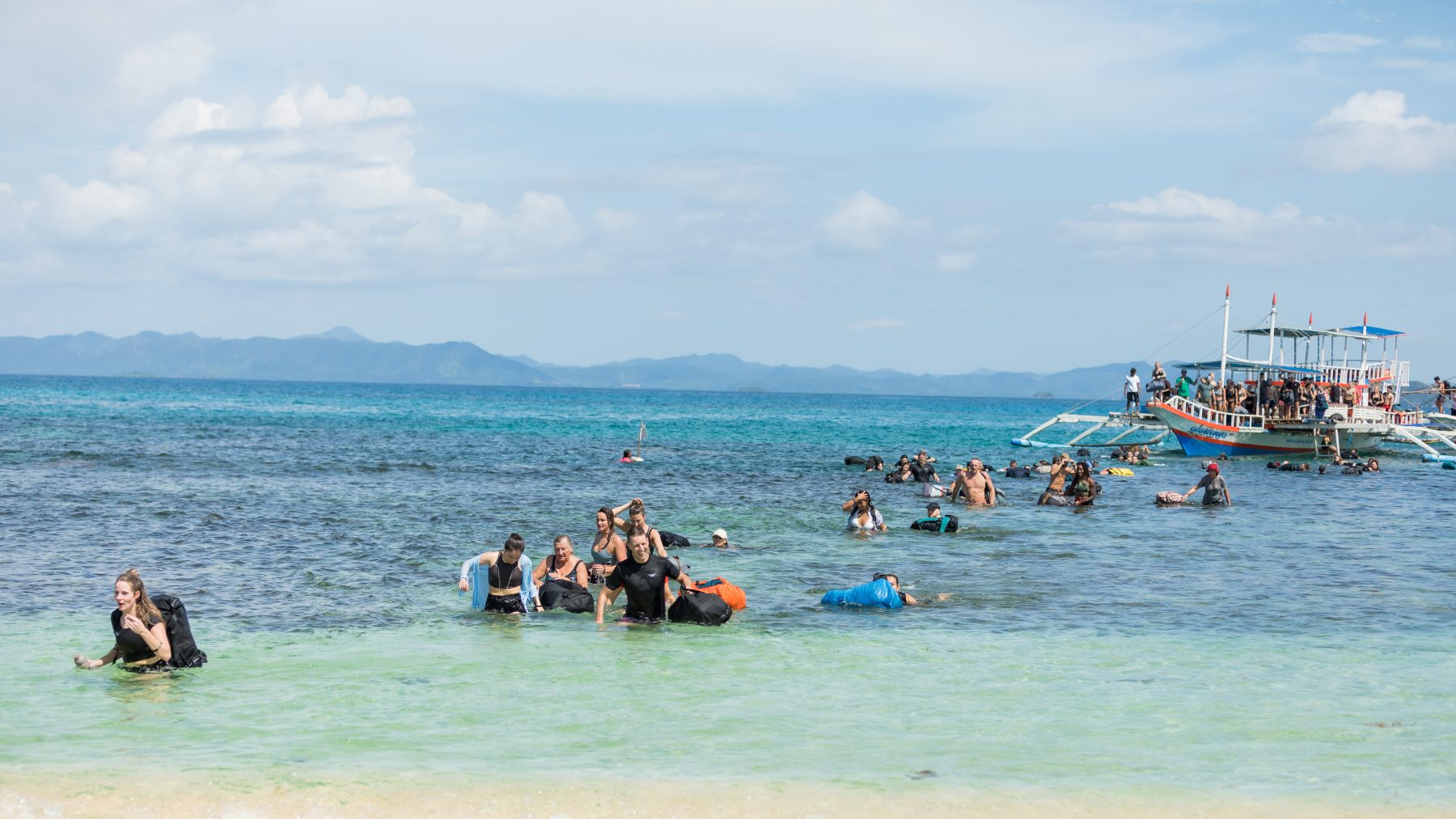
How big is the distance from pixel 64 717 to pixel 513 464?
3640 cm

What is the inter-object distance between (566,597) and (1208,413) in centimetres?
4165

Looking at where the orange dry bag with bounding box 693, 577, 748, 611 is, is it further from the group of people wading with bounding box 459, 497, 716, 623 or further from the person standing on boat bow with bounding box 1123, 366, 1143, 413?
the person standing on boat bow with bounding box 1123, 366, 1143, 413

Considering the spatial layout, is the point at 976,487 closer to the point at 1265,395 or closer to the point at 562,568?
the point at 562,568

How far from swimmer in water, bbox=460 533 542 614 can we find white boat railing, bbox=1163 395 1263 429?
40940 millimetres

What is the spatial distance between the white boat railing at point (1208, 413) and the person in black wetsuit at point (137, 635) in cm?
4594

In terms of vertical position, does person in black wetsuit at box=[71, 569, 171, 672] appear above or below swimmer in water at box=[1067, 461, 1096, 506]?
below

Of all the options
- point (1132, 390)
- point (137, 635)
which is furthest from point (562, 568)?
point (1132, 390)

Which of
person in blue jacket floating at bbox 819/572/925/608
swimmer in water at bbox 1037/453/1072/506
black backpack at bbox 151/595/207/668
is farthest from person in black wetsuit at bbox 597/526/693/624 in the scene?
swimmer in water at bbox 1037/453/1072/506

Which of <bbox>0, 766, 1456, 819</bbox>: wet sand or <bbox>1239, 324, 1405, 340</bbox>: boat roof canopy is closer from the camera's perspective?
<bbox>0, 766, 1456, 819</bbox>: wet sand

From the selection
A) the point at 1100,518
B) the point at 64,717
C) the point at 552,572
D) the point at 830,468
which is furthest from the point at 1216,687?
the point at 830,468

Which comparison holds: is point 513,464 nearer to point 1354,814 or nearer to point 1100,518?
point 1100,518

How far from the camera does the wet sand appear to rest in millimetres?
8805

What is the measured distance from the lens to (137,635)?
11.8m

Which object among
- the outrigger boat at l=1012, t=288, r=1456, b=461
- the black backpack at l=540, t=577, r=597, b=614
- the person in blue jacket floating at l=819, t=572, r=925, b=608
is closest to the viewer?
the black backpack at l=540, t=577, r=597, b=614
